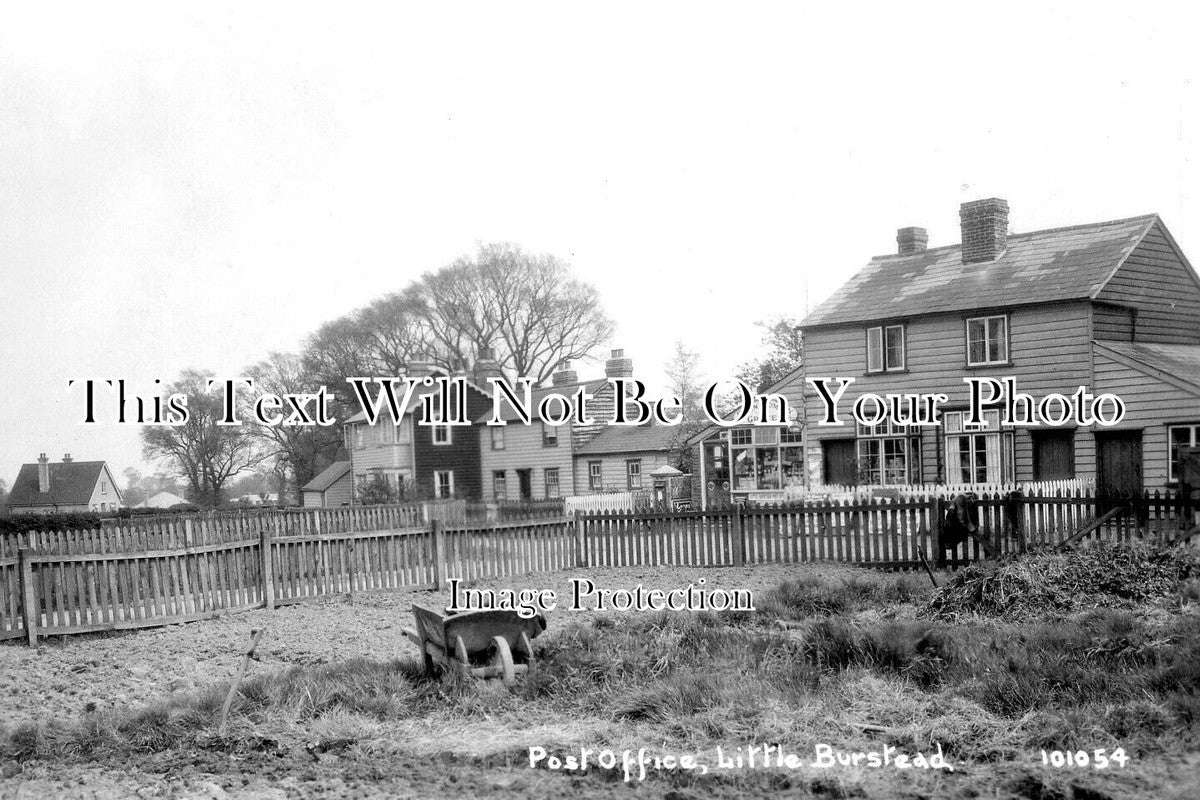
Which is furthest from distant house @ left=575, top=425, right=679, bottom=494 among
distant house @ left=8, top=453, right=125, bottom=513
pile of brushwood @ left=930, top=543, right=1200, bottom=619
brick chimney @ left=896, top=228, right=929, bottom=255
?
pile of brushwood @ left=930, top=543, right=1200, bottom=619

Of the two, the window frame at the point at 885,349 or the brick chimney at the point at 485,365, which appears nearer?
the window frame at the point at 885,349

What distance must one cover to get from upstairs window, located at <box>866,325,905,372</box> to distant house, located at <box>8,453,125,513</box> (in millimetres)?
16198

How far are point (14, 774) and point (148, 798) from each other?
1.36 meters

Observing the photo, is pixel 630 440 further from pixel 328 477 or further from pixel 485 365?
pixel 328 477

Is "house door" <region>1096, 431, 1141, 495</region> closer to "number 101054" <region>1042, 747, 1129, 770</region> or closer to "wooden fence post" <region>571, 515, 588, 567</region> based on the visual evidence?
"wooden fence post" <region>571, 515, 588, 567</region>

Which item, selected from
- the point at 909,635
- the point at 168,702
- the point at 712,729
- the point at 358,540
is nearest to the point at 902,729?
the point at 712,729

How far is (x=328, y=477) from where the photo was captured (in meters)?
52.5

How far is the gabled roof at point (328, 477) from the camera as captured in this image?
51.0 metres

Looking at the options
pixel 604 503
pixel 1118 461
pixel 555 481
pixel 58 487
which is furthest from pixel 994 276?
pixel 58 487

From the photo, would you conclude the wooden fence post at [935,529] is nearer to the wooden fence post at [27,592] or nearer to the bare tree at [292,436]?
the wooden fence post at [27,592]

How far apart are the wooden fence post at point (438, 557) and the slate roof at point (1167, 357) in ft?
38.5

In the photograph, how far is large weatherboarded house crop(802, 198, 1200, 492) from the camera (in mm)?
18734

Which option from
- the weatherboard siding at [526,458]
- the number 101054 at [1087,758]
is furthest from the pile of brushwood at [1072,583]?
the weatherboard siding at [526,458]

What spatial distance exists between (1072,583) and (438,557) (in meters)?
8.57
